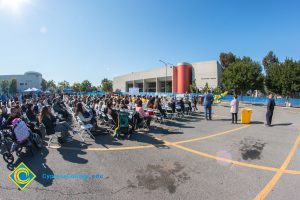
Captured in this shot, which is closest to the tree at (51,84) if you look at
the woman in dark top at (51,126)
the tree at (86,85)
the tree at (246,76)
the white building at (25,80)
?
the white building at (25,80)

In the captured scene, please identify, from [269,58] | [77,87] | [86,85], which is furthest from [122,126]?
[77,87]

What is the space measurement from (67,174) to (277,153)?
20.1ft

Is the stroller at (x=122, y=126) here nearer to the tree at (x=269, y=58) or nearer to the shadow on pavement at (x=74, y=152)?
the shadow on pavement at (x=74, y=152)

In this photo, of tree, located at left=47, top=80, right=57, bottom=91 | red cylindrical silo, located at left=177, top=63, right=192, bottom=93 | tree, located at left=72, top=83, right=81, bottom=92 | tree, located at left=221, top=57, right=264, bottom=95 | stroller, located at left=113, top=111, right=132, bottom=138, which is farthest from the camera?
tree, located at left=47, top=80, right=57, bottom=91

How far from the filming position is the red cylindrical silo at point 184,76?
52.6 meters

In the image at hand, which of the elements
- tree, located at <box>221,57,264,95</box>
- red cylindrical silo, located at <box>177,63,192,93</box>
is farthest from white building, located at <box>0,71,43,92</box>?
tree, located at <box>221,57,264,95</box>

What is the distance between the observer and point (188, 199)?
321cm

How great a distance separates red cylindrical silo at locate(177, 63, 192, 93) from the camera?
52.6m

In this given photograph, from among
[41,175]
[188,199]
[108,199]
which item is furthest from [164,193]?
[41,175]

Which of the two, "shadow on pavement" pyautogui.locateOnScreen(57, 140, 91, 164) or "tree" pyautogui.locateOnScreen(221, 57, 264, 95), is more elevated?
"tree" pyautogui.locateOnScreen(221, 57, 264, 95)

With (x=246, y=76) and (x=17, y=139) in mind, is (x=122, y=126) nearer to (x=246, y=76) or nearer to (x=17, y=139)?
(x=17, y=139)

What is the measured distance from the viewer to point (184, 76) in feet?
173

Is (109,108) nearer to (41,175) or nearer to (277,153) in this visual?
(41,175)

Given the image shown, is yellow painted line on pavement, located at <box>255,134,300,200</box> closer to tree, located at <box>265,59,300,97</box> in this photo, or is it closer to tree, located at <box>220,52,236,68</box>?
tree, located at <box>265,59,300,97</box>
